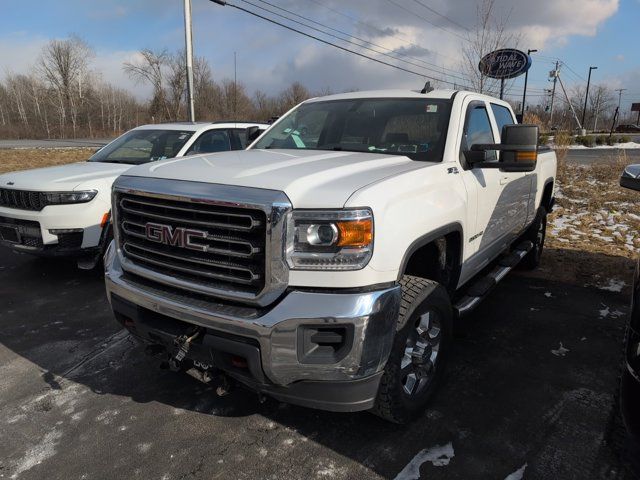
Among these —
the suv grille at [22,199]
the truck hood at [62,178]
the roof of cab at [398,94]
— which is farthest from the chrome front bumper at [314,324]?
the suv grille at [22,199]

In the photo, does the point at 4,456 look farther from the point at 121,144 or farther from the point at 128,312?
the point at 121,144

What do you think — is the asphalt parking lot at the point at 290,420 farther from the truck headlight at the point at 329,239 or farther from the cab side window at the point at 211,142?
the cab side window at the point at 211,142

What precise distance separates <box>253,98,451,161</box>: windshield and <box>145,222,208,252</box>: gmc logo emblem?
155 centimetres

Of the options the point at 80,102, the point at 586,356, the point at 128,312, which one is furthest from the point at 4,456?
the point at 80,102

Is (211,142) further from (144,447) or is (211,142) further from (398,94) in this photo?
(144,447)

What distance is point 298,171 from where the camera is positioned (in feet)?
8.50

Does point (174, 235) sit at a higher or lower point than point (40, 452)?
higher

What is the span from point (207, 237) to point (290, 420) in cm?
129

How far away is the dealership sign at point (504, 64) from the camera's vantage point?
13.4m

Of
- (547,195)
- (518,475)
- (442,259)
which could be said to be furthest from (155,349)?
(547,195)

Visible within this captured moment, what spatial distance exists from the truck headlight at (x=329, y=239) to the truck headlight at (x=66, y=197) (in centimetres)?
372

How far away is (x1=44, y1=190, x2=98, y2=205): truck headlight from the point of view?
500 centimetres

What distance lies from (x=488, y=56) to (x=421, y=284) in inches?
499

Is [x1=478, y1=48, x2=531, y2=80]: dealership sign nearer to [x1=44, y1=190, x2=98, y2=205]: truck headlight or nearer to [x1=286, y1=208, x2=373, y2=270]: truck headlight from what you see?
[x1=44, y1=190, x2=98, y2=205]: truck headlight
